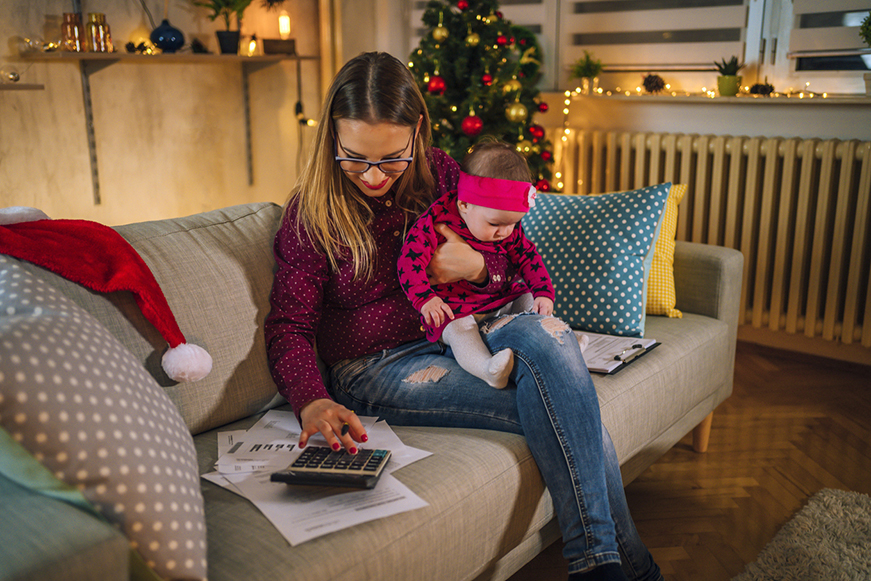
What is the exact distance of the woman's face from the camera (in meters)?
1.31

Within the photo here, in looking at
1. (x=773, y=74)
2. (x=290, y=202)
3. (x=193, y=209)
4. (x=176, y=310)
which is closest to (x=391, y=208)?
(x=290, y=202)

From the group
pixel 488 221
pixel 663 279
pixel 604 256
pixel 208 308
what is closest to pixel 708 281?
pixel 663 279

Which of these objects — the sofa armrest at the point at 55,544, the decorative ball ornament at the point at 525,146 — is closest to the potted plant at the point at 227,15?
the decorative ball ornament at the point at 525,146

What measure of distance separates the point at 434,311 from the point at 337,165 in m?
0.36

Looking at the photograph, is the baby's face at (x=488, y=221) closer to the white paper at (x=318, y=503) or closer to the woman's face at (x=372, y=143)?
the woman's face at (x=372, y=143)

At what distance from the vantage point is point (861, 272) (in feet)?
8.56

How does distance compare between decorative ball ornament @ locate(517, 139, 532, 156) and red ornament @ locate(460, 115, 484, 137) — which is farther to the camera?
decorative ball ornament @ locate(517, 139, 532, 156)

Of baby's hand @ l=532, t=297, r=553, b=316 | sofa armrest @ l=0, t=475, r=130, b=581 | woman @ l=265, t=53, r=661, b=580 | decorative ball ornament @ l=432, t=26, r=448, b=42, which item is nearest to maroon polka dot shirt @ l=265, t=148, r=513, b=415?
woman @ l=265, t=53, r=661, b=580

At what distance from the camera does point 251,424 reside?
1.35m

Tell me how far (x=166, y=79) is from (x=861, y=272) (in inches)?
124

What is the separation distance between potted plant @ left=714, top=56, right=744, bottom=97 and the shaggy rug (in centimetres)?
174

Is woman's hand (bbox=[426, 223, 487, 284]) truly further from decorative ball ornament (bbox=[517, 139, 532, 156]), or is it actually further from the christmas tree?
decorative ball ornament (bbox=[517, 139, 532, 156])

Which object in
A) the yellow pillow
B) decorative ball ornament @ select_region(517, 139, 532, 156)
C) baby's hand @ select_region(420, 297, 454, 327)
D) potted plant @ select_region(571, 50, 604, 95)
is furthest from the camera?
potted plant @ select_region(571, 50, 604, 95)

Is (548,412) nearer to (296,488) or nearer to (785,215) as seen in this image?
(296,488)
